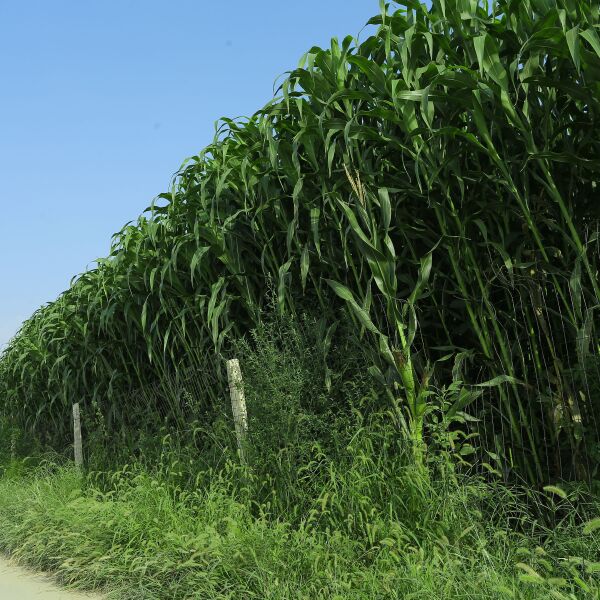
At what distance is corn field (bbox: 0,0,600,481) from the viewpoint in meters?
4.37

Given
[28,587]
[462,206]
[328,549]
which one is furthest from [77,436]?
[462,206]

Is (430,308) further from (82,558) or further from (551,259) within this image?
(82,558)

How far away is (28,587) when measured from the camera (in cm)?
617

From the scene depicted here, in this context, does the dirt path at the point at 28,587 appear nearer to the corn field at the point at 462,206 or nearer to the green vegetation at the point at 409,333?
the green vegetation at the point at 409,333

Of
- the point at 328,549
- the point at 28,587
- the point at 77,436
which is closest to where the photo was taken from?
the point at 328,549

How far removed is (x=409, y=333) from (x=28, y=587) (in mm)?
3656

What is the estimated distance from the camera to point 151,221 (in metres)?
7.71

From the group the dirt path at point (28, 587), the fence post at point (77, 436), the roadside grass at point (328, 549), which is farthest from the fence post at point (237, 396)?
the fence post at point (77, 436)

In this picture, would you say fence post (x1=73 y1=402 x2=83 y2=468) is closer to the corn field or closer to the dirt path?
the dirt path

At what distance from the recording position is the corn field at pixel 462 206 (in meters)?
4.37

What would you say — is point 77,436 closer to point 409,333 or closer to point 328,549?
point 328,549

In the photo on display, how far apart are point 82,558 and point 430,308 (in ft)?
10.7

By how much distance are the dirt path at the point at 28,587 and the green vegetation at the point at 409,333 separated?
0.53 ft

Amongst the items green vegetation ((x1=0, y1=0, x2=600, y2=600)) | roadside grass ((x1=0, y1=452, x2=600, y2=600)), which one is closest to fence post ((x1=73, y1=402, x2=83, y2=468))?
roadside grass ((x1=0, y1=452, x2=600, y2=600))
